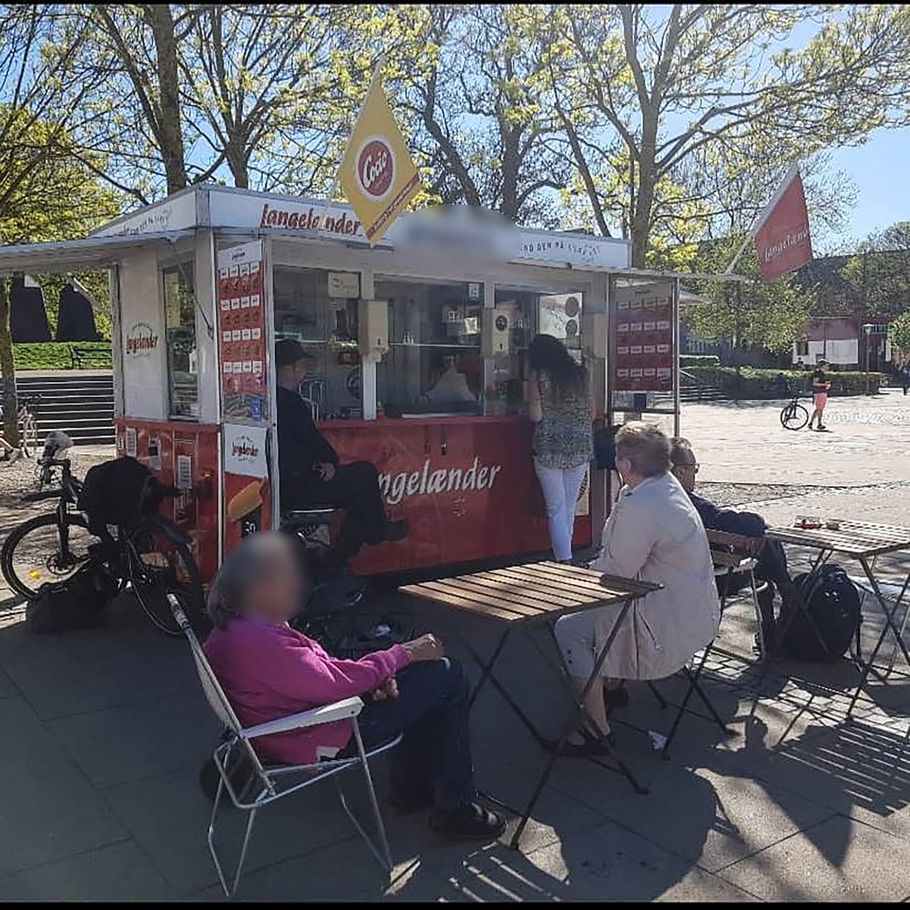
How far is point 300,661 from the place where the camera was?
10.1 ft

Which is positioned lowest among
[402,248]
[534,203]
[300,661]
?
[300,661]

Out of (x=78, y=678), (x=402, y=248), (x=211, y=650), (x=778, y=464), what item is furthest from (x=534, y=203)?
(x=211, y=650)

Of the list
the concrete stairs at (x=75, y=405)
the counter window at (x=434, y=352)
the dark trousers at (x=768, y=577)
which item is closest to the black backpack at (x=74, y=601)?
the counter window at (x=434, y=352)

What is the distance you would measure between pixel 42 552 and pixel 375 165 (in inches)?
158

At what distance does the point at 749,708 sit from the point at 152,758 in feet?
8.93

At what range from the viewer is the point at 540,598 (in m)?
3.66

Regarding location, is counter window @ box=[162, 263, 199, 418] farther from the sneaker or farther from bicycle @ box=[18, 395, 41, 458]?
bicycle @ box=[18, 395, 41, 458]

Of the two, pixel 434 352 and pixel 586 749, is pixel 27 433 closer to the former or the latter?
pixel 434 352

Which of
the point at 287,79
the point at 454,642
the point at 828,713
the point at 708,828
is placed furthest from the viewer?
the point at 287,79

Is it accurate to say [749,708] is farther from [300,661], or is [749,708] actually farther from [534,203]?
[534,203]

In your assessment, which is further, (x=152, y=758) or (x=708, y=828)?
(x=152, y=758)

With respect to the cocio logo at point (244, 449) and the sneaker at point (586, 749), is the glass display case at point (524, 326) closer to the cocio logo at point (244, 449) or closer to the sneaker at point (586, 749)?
the cocio logo at point (244, 449)

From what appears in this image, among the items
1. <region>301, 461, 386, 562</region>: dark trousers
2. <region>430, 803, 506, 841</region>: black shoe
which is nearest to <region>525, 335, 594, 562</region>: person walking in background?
<region>301, 461, 386, 562</region>: dark trousers

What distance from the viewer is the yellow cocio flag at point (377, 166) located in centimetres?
546
